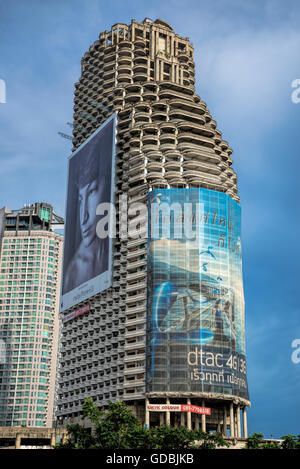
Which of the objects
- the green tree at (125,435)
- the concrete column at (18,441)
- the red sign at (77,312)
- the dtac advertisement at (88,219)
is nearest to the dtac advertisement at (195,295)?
the dtac advertisement at (88,219)

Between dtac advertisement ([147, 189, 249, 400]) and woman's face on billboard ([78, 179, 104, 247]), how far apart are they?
22.2 meters

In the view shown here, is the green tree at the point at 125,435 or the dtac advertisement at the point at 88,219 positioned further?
the dtac advertisement at the point at 88,219

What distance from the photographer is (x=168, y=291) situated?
144875mm

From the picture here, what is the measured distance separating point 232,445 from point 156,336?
93.1 feet

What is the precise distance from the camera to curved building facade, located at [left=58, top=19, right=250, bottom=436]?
140 m

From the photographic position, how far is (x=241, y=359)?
487 ft

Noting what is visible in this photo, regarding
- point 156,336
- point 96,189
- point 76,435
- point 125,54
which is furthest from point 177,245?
point 125,54

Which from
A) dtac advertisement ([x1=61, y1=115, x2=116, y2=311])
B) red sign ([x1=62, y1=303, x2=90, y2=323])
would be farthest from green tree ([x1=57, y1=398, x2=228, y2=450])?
red sign ([x1=62, y1=303, x2=90, y2=323])

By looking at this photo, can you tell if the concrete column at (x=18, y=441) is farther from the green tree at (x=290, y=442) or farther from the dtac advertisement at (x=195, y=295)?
the green tree at (x=290, y=442)

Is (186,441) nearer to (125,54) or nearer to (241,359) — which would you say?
(241,359)

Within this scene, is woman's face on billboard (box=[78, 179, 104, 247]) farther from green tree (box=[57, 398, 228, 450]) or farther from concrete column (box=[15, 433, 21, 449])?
green tree (box=[57, 398, 228, 450])

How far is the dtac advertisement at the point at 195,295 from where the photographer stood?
139000 millimetres

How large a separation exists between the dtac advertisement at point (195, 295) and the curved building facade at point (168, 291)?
0.25 metres

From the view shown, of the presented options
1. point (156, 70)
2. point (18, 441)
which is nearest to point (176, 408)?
point (18, 441)
